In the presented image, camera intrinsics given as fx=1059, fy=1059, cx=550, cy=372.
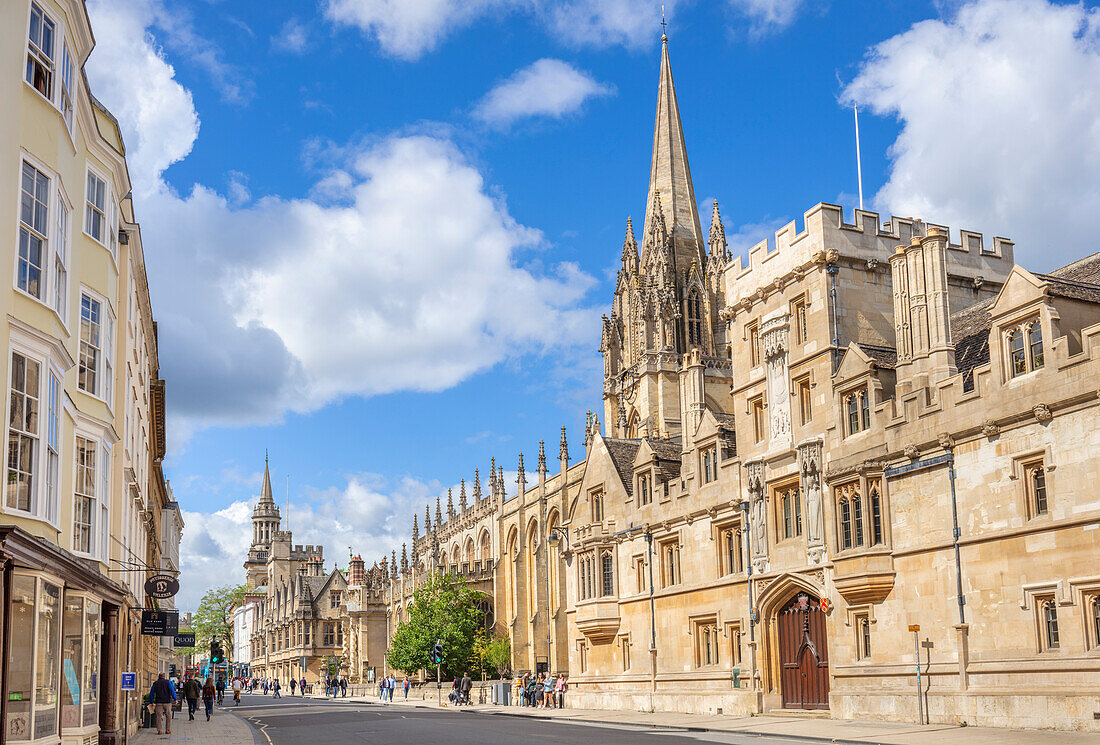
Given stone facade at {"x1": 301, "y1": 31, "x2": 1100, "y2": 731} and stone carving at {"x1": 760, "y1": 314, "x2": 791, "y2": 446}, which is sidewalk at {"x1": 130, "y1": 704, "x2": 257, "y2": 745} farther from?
stone carving at {"x1": 760, "y1": 314, "x2": 791, "y2": 446}

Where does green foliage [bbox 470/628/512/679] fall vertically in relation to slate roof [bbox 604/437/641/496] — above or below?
below

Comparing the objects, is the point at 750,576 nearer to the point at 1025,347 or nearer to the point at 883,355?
the point at 883,355

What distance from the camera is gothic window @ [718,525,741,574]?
110ft

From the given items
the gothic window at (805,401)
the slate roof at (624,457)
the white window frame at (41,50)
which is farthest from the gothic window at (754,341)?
the white window frame at (41,50)

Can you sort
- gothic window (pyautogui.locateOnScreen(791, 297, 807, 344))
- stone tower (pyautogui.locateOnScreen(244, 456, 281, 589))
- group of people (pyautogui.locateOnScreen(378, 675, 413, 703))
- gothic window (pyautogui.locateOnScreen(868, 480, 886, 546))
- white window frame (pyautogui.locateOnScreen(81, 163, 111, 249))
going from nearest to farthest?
white window frame (pyautogui.locateOnScreen(81, 163, 111, 249)), gothic window (pyautogui.locateOnScreen(868, 480, 886, 546)), gothic window (pyautogui.locateOnScreen(791, 297, 807, 344)), group of people (pyautogui.locateOnScreen(378, 675, 413, 703)), stone tower (pyautogui.locateOnScreen(244, 456, 281, 589))

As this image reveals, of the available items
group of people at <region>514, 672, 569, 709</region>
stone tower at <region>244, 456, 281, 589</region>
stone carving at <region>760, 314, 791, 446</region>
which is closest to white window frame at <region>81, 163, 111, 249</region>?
stone carving at <region>760, 314, 791, 446</region>

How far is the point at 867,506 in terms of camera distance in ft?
87.9

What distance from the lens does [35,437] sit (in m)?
14.1

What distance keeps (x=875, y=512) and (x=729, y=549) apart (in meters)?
7.96

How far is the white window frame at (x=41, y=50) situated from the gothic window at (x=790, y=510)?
72.2ft

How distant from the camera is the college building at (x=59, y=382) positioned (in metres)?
13.3

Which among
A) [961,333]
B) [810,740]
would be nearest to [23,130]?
[810,740]

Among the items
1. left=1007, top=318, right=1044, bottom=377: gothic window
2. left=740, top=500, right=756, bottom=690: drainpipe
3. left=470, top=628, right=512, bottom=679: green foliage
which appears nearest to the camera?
left=1007, top=318, right=1044, bottom=377: gothic window

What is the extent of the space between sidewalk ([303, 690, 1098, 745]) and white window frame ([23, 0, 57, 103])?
1793cm
